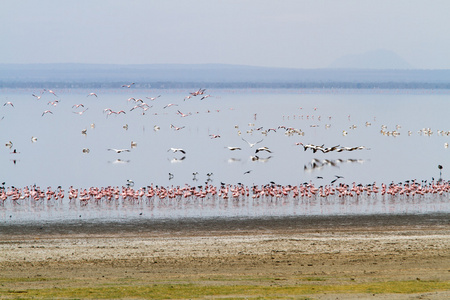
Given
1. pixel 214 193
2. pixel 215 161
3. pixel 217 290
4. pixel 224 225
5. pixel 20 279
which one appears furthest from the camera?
pixel 215 161

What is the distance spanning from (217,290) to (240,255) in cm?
627

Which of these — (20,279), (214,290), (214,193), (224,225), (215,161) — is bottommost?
(215,161)

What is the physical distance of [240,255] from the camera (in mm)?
24172

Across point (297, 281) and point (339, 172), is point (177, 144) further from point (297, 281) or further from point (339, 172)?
point (297, 281)

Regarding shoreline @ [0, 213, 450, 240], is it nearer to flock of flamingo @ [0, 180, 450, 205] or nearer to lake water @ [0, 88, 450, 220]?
lake water @ [0, 88, 450, 220]

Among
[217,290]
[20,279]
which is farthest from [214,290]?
[20,279]

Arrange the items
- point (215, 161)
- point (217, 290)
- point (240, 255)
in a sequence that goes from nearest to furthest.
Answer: point (217, 290), point (240, 255), point (215, 161)

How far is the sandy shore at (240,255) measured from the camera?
18969 millimetres

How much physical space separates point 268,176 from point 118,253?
92.7 feet

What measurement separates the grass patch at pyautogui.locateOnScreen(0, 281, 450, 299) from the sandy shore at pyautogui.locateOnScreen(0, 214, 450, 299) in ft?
0.24

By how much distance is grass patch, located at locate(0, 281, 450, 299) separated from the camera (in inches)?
681

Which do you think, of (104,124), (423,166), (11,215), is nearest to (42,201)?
(11,215)

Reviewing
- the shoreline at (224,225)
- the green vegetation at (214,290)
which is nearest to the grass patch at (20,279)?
the green vegetation at (214,290)

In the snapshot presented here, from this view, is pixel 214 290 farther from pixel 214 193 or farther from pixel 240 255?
pixel 214 193
